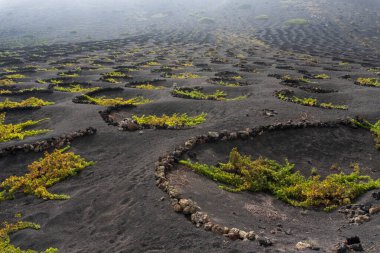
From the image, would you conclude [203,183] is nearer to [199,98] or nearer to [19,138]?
[19,138]

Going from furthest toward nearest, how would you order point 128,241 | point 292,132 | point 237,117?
point 237,117
point 292,132
point 128,241

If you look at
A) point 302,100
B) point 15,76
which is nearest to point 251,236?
point 302,100

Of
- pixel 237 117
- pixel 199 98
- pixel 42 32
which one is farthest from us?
pixel 42 32

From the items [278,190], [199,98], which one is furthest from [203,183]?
[199,98]

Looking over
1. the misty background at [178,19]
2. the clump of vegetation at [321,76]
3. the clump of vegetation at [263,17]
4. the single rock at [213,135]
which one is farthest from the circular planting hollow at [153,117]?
the clump of vegetation at [263,17]

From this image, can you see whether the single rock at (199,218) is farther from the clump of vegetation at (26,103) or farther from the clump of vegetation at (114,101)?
the clump of vegetation at (26,103)

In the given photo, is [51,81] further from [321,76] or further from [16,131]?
[321,76]

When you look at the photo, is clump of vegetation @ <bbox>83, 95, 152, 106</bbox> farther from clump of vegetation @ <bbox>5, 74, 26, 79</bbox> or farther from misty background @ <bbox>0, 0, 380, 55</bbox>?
misty background @ <bbox>0, 0, 380, 55</bbox>
